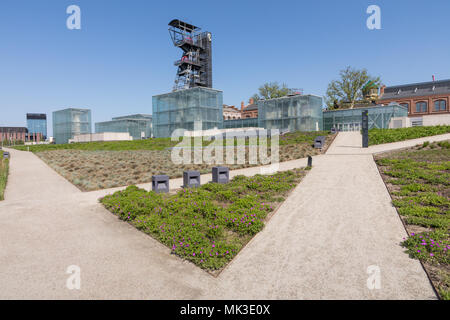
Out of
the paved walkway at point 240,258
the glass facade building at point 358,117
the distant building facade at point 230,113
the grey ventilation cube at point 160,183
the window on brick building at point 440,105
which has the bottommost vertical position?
the paved walkway at point 240,258

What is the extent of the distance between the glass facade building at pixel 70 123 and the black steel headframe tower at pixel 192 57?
23.5m

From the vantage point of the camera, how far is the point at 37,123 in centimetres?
12538

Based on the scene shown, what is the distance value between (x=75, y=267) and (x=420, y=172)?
487 inches

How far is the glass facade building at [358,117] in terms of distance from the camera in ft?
140

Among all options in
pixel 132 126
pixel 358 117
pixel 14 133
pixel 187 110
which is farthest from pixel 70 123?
pixel 14 133

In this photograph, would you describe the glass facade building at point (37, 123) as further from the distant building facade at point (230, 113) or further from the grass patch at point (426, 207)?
the grass patch at point (426, 207)

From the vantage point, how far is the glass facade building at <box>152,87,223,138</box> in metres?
44.2

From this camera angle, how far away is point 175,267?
4.95 meters

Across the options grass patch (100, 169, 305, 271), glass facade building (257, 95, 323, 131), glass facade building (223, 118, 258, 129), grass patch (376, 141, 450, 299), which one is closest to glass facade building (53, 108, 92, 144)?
glass facade building (223, 118, 258, 129)

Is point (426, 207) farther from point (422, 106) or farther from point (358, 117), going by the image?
point (422, 106)

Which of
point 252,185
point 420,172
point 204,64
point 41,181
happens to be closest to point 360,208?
point 252,185

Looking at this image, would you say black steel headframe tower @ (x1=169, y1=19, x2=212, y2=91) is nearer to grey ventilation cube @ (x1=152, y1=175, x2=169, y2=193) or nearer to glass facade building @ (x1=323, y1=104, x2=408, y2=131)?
glass facade building @ (x1=323, y1=104, x2=408, y2=131)

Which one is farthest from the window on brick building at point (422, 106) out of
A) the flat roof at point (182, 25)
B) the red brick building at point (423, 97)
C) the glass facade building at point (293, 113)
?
the flat roof at point (182, 25)
